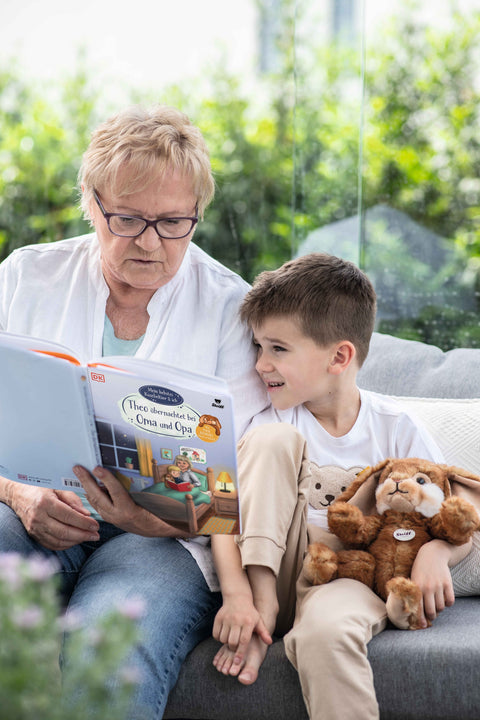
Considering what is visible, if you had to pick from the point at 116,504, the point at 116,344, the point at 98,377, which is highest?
the point at 98,377

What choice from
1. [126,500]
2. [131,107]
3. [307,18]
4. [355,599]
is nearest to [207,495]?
[126,500]

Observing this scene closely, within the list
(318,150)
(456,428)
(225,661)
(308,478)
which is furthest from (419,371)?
(318,150)

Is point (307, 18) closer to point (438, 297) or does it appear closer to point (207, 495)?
point (438, 297)

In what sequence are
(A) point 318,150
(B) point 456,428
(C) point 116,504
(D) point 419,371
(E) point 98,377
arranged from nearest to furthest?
(E) point 98,377, (C) point 116,504, (B) point 456,428, (D) point 419,371, (A) point 318,150

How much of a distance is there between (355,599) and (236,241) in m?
2.02

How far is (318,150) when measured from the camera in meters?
2.88

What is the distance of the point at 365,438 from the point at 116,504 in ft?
1.85

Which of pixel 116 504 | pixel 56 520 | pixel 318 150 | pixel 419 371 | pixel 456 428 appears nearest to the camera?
pixel 116 504

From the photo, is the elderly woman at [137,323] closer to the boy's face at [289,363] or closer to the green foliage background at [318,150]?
the boy's face at [289,363]

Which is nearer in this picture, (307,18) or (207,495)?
(207,495)

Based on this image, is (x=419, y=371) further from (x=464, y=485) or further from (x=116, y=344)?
(x=116, y=344)

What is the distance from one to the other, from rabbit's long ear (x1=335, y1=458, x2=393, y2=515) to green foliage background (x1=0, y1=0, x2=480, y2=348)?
132 centimetres

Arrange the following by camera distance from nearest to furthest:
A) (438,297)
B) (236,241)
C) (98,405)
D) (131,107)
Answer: (98,405) < (131,107) < (438,297) < (236,241)

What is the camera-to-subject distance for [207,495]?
1.22 m
